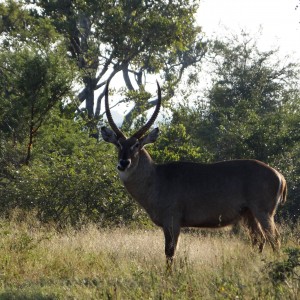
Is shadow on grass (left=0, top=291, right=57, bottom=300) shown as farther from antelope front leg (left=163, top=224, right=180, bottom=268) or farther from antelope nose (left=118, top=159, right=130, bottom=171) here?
antelope nose (left=118, top=159, right=130, bottom=171)

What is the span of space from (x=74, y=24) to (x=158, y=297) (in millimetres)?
24789

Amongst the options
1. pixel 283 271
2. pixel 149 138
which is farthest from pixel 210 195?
pixel 283 271

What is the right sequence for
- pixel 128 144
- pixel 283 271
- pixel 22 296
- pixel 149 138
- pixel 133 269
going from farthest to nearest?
pixel 149 138
pixel 128 144
pixel 133 269
pixel 22 296
pixel 283 271

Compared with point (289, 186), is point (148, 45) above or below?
above

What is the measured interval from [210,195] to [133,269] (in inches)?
76.2

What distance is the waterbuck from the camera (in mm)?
10133

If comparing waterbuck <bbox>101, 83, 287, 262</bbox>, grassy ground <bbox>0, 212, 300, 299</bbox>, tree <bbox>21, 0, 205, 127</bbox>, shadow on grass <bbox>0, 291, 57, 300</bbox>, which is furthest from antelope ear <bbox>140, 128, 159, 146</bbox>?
tree <bbox>21, 0, 205, 127</bbox>

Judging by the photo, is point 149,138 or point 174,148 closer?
point 149,138

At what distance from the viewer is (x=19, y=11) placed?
101 ft

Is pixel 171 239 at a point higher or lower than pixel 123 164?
lower

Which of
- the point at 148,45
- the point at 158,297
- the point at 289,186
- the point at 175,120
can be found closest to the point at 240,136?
the point at 289,186

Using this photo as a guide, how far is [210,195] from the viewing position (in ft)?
33.7

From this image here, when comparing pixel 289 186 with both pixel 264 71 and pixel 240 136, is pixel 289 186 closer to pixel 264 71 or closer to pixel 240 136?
pixel 240 136

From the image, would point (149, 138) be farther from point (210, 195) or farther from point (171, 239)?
point (171, 239)
